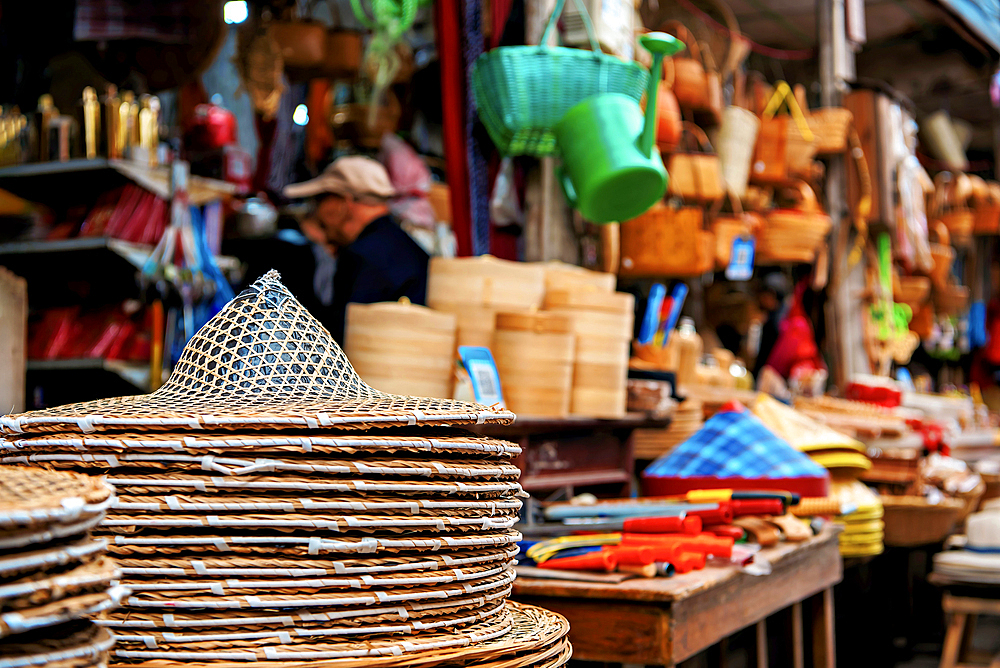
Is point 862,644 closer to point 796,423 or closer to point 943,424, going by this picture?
point 943,424

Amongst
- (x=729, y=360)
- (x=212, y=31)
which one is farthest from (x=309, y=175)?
(x=729, y=360)

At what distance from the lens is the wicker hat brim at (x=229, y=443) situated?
0.97 metres

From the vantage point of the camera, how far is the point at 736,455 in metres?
2.69

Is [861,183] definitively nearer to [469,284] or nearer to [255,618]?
[469,284]

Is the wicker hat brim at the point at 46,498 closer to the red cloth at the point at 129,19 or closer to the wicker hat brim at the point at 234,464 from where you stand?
the wicker hat brim at the point at 234,464

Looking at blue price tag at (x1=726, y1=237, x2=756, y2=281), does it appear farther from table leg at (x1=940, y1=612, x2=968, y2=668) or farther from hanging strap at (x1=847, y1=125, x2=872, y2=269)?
table leg at (x1=940, y1=612, x2=968, y2=668)

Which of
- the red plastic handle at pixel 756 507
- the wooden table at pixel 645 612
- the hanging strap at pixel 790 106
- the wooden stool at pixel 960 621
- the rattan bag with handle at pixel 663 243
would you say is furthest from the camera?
the hanging strap at pixel 790 106

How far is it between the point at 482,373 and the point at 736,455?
0.74m

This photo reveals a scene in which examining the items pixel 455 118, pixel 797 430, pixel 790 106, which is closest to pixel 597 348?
pixel 797 430

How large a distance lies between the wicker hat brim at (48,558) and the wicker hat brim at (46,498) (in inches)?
0.8

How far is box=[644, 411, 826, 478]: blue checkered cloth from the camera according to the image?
265 cm

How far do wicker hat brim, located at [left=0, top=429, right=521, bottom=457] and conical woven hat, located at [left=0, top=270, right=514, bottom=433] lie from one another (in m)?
0.01

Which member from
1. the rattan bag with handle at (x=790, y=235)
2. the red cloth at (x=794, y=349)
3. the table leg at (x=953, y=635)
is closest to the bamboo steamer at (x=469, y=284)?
the table leg at (x=953, y=635)

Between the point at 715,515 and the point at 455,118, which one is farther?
the point at 455,118
